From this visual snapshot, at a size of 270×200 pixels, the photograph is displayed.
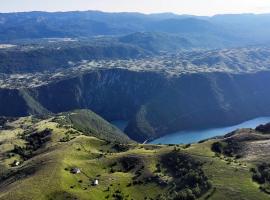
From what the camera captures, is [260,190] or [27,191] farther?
[27,191]

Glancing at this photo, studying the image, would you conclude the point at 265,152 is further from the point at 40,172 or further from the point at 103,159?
the point at 40,172

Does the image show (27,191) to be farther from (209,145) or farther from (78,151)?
(209,145)

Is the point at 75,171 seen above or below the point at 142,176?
below

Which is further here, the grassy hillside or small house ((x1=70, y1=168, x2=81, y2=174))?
small house ((x1=70, y1=168, x2=81, y2=174))

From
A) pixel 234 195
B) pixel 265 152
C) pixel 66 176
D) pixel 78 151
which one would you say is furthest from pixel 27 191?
pixel 265 152

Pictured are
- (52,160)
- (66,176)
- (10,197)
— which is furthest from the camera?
(52,160)

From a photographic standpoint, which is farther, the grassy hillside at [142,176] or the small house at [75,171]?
the small house at [75,171]

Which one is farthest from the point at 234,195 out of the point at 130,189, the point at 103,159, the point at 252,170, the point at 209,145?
the point at 103,159

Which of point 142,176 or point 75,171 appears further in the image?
point 75,171

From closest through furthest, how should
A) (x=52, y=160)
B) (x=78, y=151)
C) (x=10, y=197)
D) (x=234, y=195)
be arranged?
(x=234, y=195), (x=10, y=197), (x=52, y=160), (x=78, y=151)
